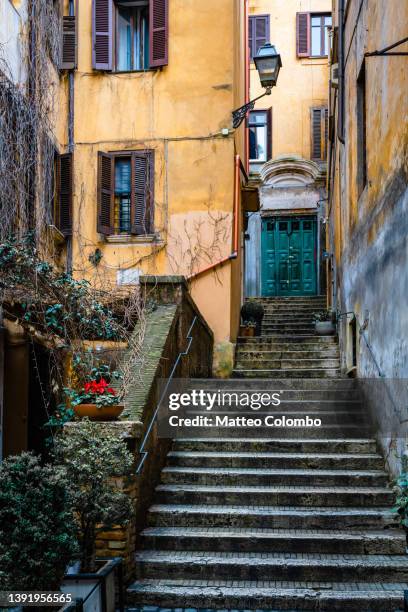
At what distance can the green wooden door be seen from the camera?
66.3 ft

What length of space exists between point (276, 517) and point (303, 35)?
55.3ft

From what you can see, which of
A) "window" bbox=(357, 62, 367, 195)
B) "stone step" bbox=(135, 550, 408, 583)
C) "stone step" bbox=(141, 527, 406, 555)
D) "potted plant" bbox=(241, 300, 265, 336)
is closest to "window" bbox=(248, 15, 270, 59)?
"potted plant" bbox=(241, 300, 265, 336)

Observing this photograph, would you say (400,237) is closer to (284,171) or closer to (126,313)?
(126,313)

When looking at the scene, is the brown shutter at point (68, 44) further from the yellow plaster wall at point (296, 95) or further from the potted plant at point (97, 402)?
the yellow plaster wall at point (296, 95)

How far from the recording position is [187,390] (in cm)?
914

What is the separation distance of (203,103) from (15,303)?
6.05 meters

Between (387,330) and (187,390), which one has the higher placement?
(387,330)

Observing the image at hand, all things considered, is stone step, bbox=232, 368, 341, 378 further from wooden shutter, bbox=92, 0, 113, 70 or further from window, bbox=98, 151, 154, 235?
wooden shutter, bbox=92, 0, 113, 70

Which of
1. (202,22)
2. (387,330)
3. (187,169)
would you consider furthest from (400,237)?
(202,22)

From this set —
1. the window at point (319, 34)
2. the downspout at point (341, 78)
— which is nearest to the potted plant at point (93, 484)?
the downspout at point (341, 78)

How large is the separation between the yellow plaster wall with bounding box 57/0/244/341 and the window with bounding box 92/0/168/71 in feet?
0.59

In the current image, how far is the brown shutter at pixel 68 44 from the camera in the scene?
1244 cm

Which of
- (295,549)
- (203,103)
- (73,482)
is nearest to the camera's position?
(73,482)

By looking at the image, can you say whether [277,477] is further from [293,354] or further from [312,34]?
[312,34]
